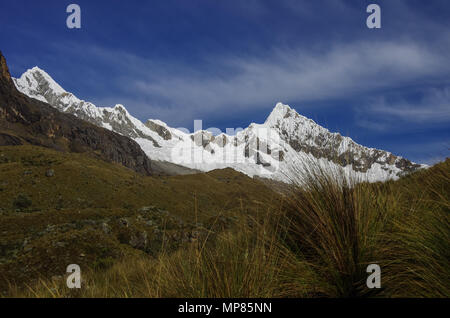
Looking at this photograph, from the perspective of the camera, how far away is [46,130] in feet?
305

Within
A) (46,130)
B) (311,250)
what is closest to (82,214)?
(311,250)

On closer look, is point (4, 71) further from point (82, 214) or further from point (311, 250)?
point (311, 250)

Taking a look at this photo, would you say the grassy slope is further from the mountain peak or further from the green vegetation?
the mountain peak

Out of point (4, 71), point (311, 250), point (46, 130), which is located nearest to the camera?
point (311, 250)

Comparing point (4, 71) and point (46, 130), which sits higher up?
point (4, 71)

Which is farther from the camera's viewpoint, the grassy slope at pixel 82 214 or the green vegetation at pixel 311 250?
the grassy slope at pixel 82 214

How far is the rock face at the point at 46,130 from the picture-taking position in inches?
3180

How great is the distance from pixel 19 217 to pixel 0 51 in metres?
105

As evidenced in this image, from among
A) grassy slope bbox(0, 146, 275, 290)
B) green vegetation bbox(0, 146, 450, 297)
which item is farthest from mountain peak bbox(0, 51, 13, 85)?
green vegetation bbox(0, 146, 450, 297)

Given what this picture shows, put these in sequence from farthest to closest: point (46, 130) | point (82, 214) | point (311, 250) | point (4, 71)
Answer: point (46, 130) < point (4, 71) < point (82, 214) < point (311, 250)

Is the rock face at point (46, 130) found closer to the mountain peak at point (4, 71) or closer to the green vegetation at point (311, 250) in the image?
the mountain peak at point (4, 71)

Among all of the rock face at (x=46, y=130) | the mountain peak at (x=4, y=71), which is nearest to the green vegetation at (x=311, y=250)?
the rock face at (x=46, y=130)

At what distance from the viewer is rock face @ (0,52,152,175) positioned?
265ft
